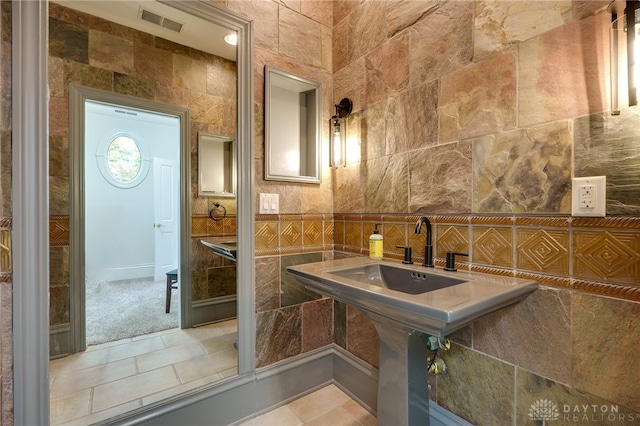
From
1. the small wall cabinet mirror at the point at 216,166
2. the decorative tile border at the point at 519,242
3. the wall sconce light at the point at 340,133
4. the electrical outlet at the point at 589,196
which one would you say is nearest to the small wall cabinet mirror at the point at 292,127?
the wall sconce light at the point at 340,133

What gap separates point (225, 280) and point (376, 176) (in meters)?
1.08

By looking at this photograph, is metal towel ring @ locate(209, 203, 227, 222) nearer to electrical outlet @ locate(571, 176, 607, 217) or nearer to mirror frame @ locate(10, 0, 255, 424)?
mirror frame @ locate(10, 0, 255, 424)

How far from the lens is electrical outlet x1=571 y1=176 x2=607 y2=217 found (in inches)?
33.9

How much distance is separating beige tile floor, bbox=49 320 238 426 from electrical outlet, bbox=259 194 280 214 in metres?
0.68

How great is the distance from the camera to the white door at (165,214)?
1722 mm

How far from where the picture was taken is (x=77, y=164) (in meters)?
1.38

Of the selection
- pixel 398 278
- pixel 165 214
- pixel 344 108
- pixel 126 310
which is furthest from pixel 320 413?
pixel 344 108

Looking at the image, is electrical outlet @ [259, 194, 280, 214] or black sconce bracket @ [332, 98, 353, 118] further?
black sconce bracket @ [332, 98, 353, 118]

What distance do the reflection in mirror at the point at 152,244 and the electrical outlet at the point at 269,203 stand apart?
0.12 meters

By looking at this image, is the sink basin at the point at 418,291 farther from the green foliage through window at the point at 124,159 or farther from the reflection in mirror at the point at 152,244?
the green foliage through window at the point at 124,159

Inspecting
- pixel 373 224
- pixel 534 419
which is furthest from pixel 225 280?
pixel 534 419

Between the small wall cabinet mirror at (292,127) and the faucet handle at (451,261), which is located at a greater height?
the small wall cabinet mirror at (292,127)

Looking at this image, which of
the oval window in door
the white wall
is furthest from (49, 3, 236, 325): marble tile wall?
the oval window in door

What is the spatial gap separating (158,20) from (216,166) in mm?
808
